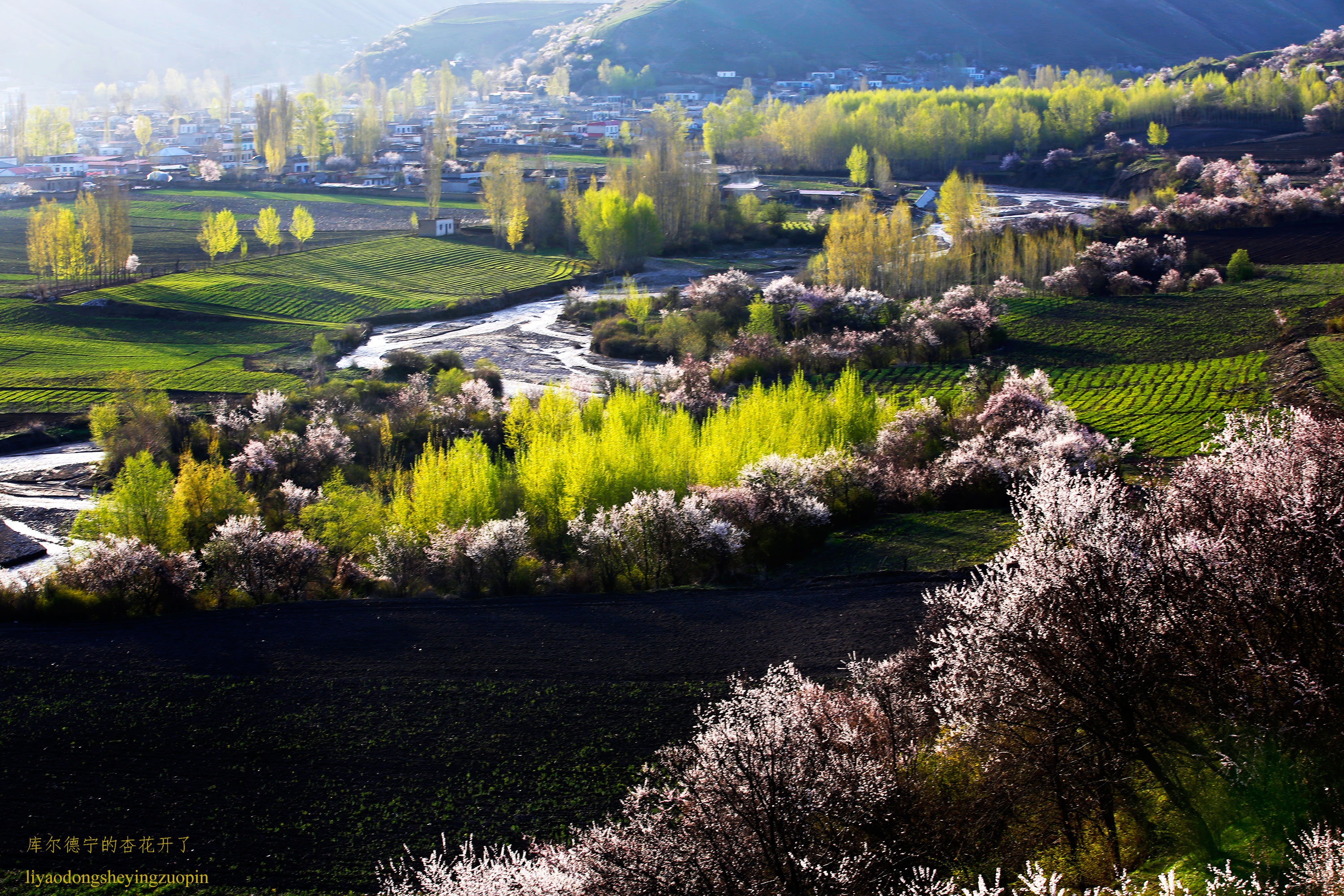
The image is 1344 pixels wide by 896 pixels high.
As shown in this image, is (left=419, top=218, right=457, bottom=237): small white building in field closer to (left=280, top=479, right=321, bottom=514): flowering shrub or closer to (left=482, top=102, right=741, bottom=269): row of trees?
(left=482, top=102, right=741, bottom=269): row of trees

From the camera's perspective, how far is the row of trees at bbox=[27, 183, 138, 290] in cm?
7744

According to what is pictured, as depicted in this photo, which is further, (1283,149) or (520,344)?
(1283,149)

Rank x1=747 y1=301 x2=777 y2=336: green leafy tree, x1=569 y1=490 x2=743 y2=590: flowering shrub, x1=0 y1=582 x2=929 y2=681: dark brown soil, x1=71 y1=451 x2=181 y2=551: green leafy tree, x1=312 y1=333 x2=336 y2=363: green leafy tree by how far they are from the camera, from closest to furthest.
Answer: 1. x1=0 y1=582 x2=929 y2=681: dark brown soil
2. x1=569 y1=490 x2=743 y2=590: flowering shrub
3. x1=71 y1=451 x2=181 y2=551: green leafy tree
4. x1=747 y1=301 x2=777 y2=336: green leafy tree
5. x1=312 y1=333 x2=336 y2=363: green leafy tree

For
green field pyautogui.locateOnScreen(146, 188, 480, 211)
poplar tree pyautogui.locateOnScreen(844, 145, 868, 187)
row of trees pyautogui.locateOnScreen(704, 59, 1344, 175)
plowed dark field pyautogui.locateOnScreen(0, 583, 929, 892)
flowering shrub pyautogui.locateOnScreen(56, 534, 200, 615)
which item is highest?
row of trees pyautogui.locateOnScreen(704, 59, 1344, 175)

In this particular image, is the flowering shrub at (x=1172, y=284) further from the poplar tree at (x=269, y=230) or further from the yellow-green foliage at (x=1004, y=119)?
the poplar tree at (x=269, y=230)

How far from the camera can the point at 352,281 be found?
8500 centimetres

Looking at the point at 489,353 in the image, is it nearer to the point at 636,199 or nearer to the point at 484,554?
the point at 636,199

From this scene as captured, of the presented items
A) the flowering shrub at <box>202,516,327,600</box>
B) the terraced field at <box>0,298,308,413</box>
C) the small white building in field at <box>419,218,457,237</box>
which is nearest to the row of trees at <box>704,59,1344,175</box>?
the small white building in field at <box>419,218,457,237</box>

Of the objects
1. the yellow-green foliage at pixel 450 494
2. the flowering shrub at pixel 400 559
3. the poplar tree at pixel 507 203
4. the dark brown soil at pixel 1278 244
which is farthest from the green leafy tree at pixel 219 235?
the dark brown soil at pixel 1278 244

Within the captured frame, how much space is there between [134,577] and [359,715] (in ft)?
32.8

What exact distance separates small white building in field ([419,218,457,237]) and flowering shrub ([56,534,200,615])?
79351 mm

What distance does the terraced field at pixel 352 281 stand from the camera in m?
74.8

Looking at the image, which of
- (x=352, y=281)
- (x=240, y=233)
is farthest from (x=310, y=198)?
(x=352, y=281)

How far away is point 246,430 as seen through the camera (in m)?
46.1
